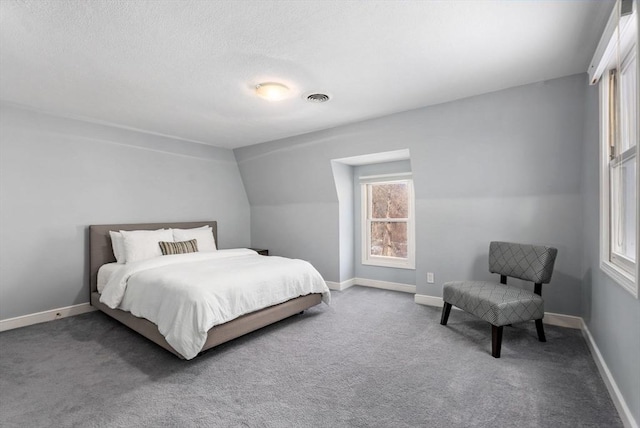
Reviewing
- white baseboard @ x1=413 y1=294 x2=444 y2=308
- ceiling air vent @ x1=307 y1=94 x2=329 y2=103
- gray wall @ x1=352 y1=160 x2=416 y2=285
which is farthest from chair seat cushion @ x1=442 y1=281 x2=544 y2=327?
A: ceiling air vent @ x1=307 y1=94 x2=329 y2=103

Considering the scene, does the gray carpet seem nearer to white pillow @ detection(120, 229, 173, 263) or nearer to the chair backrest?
the chair backrest

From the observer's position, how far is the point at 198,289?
2.63m

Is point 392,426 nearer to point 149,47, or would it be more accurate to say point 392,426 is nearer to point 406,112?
point 149,47

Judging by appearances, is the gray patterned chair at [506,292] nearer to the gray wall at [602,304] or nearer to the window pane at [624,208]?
the gray wall at [602,304]

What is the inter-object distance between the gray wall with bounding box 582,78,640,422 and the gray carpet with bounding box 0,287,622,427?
0.23 meters

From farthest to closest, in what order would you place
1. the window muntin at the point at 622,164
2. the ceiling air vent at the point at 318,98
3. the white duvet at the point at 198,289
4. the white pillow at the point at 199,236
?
the white pillow at the point at 199,236 < the ceiling air vent at the point at 318,98 < the white duvet at the point at 198,289 < the window muntin at the point at 622,164

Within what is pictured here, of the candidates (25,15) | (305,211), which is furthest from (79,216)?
(305,211)

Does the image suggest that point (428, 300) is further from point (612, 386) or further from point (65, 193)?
point (65, 193)

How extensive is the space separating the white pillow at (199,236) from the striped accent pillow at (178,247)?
13 centimetres

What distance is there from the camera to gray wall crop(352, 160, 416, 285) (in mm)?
4648

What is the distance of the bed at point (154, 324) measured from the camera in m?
2.67

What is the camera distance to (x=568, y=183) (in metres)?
3.01

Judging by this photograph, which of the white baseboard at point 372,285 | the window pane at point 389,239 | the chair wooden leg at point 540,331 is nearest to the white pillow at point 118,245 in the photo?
the white baseboard at point 372,285

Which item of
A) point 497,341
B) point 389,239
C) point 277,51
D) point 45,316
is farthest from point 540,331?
point 45,316
